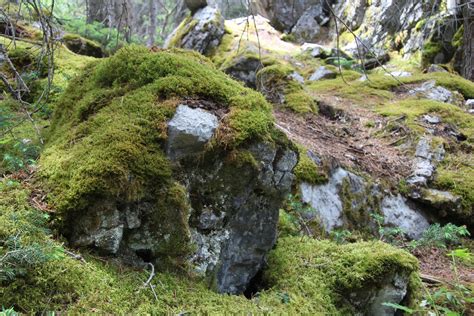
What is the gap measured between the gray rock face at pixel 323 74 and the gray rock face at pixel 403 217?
5792 millimetres

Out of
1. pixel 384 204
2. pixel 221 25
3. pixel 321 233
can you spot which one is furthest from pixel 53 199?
pixel 221 25

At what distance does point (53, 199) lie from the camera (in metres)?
2.41

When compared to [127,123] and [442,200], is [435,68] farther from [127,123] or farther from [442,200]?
[127,123]

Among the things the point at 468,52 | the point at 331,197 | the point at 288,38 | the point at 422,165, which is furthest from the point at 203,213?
the point at 288,38

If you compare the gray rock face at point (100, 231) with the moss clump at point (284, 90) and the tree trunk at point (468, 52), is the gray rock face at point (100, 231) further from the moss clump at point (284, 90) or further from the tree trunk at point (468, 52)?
the tree trunk at point (468, 52)

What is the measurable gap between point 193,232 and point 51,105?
3.00m

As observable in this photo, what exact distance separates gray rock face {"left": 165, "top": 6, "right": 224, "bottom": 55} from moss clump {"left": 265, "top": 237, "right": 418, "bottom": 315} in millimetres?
10717

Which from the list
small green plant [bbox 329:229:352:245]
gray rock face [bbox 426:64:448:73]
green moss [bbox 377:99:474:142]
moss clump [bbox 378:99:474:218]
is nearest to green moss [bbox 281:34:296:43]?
gray rock face [bbox 426:64:448:73]

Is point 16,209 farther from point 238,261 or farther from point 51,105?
point 51,105

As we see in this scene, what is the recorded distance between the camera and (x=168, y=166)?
2.65m

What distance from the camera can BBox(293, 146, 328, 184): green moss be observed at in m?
4.91

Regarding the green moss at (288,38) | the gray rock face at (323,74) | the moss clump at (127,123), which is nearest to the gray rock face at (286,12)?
the green moss at (288,38)

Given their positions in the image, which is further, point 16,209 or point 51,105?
point 51,105

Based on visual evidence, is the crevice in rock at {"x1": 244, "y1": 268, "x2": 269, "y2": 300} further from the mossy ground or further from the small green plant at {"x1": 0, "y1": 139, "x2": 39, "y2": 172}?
the small green plant at {"x1": 0, "y1": 139, "x2": 39, "y2": 172}
